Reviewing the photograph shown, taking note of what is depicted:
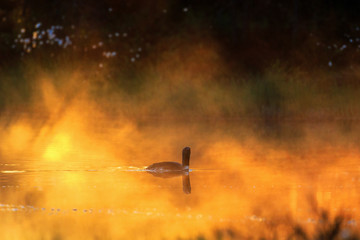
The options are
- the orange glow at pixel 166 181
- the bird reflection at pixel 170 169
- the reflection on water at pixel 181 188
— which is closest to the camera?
the reflection on water at pixel 181 188

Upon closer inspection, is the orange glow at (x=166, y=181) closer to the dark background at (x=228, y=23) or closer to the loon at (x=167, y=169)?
the loon at (x=167, y=169)

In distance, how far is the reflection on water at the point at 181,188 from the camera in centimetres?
762

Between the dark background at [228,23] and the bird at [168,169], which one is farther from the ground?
→ the dark background at [228,23]

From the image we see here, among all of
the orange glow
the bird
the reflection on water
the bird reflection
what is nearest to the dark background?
the orange glow

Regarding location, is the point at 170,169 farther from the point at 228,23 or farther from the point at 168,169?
the point at 228,23

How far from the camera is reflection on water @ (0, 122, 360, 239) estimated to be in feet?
25.0

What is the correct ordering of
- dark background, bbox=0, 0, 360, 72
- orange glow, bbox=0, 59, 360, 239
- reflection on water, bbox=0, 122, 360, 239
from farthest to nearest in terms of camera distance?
1. dark background, bbox=0, 0, 360, 72
2. orange glow, bbox=0, 59, 360, 239
3. reflection on water, bbox=0, 122, 360, 239

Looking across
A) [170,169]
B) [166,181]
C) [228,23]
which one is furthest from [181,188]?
[228,23]

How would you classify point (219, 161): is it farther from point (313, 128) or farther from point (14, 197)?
point (313, 128)

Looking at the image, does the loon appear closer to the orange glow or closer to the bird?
the bird

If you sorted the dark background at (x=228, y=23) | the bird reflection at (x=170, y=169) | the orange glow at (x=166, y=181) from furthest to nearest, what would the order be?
the dark background at (x=228, y=23) → the bird reflection at (x=170, y=169) → the orange glow at (x=166, y=181)

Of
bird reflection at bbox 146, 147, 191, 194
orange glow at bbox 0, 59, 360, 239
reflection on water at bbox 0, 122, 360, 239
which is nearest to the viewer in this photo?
reflection on water at bbox 0, 122, 360, 239

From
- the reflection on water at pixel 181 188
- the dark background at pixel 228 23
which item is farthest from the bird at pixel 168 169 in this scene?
the dark background at pixel 228 23

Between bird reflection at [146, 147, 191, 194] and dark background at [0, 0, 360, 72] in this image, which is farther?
dark background at [0, 0, 360, 72]
